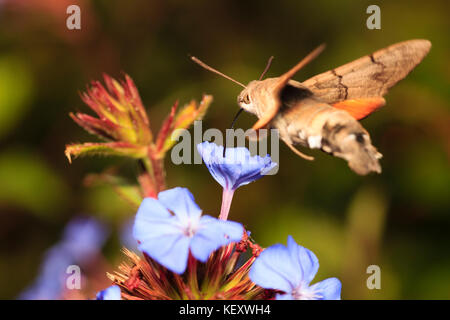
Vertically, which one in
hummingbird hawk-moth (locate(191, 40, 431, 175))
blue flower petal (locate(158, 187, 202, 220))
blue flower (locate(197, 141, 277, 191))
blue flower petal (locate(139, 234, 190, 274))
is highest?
hummingbird hawk-moth (locate(191, 40, 431, 175))

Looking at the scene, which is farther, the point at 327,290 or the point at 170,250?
the point at 327,290

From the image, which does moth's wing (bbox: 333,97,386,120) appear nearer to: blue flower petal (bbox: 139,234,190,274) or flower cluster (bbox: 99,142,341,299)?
flower cluster (bbox: 99,142,341,299)

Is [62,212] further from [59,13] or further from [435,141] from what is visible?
[435,141]

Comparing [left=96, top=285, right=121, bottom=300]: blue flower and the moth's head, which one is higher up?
the moth's head

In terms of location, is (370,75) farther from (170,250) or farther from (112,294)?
(112,294)

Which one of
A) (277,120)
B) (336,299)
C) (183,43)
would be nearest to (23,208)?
(183,43)
